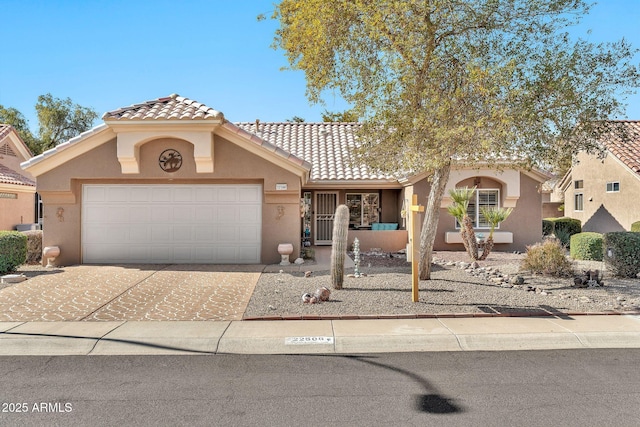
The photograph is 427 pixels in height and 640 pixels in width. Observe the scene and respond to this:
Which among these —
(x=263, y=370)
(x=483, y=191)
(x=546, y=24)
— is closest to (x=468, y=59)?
(x=546, y=24)

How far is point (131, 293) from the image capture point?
9.58m

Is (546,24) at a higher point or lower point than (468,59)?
higher

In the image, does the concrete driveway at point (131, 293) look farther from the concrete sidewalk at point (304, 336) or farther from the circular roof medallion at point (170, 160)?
the circular roof medallion at point (170, 160)

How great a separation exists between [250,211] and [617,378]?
10.5 metres

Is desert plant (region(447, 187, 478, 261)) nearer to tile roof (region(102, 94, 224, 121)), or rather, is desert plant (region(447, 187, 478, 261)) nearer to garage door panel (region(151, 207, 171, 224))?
tile roof (region(102, 94, 224, 121))

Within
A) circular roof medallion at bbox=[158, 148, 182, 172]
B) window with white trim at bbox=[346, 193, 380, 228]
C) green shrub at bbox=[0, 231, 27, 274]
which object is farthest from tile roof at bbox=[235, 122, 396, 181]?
A: green shrub at bbox=[0, 231, 27, 274]

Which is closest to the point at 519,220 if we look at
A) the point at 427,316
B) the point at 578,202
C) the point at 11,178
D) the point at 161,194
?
the point at 578,202

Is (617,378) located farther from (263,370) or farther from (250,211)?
(250,211)

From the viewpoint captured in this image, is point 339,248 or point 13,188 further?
point 13,188

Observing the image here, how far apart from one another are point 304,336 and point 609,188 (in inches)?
831

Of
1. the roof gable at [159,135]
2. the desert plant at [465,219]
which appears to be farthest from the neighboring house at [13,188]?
the desert plant at [465,219]

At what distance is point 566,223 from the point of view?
2286 cm

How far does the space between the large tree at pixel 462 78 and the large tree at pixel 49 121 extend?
104 ft

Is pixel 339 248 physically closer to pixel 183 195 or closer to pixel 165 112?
pixel 183 195
